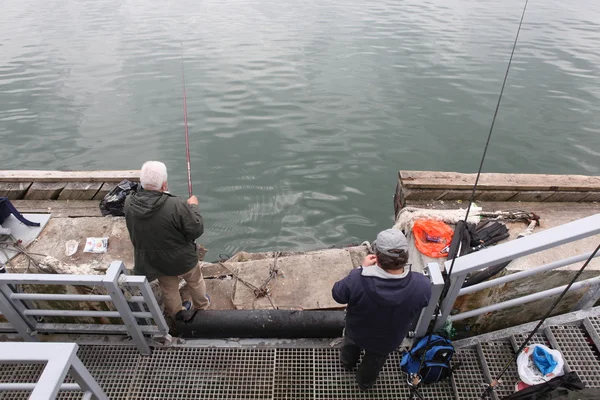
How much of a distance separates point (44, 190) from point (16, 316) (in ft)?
10.8

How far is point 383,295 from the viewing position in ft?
8.90

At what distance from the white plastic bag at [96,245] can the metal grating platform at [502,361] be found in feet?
15.7

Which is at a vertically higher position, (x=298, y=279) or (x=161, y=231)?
(x=161, y=231)

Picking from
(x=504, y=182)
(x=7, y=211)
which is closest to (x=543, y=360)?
(x=504, y=182)

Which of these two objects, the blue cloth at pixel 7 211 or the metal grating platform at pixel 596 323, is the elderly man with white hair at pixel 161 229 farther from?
the metal grating platform at pixel 596 323

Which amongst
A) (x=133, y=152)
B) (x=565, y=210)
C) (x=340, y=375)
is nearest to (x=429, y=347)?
(x=340, y=375)

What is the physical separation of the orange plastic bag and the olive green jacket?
276 cm

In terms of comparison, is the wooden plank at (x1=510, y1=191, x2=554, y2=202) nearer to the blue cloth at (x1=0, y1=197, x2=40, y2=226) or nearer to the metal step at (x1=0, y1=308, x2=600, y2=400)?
the metal step at (x1=0, y1=308, x2=600, y2=400)

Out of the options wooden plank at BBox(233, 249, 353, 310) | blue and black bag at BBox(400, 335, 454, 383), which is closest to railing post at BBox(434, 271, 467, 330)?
blue and black bag at BBox(400, 335, 454, 383)

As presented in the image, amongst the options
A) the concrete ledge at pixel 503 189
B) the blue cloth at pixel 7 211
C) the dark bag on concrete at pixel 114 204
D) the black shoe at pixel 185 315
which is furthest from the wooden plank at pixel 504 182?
the blue cloth at pixel 7 211

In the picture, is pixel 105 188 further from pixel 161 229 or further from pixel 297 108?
pixel 297 108

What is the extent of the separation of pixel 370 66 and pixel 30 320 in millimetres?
16809

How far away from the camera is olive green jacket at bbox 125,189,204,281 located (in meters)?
3.49

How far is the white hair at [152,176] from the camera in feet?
11.4
